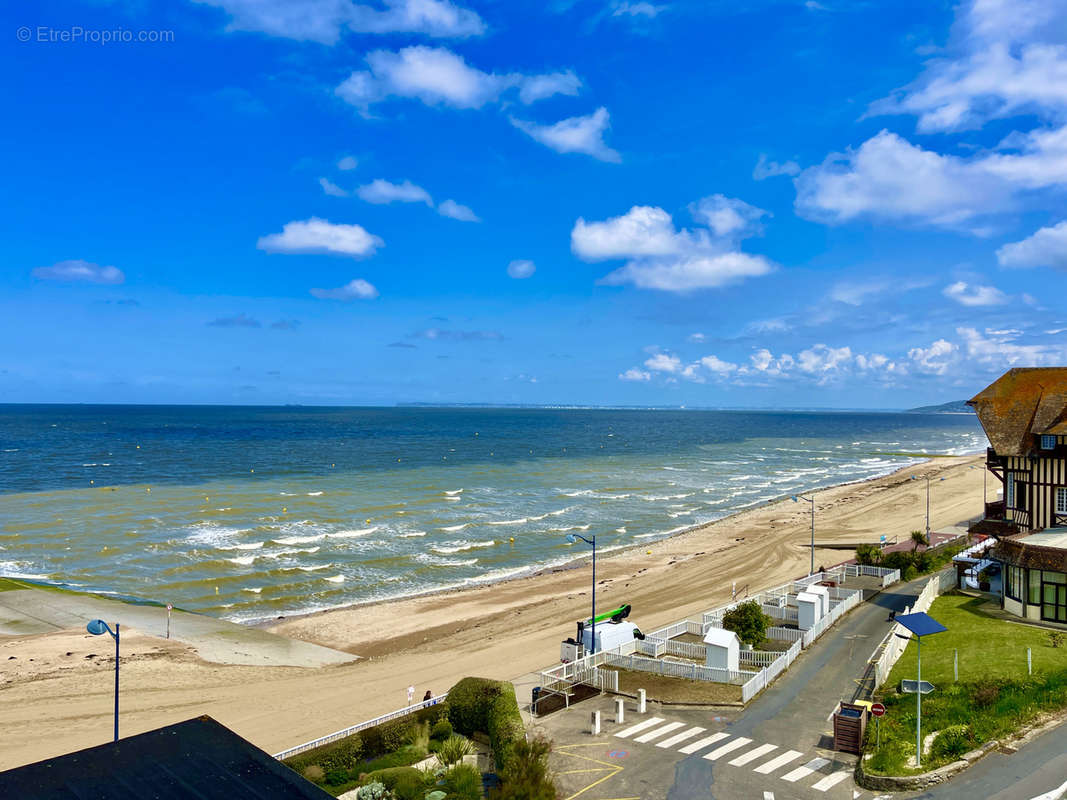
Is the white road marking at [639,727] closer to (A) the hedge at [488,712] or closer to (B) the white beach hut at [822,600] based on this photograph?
(A) the hedge at [488,712]

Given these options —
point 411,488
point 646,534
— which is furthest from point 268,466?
point 646,534

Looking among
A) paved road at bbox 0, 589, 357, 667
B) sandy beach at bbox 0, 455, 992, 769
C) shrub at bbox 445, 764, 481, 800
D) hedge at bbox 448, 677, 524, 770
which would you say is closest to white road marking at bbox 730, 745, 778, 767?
hedge at bbox 448, 677, 524, 770

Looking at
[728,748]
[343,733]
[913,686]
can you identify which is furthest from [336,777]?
[913,686]

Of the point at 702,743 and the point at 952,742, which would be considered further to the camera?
the point at 702,743

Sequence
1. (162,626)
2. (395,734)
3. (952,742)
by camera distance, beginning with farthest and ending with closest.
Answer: (162,626) < (395,734) < (952,742)

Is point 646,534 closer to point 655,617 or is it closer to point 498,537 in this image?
point 498,537

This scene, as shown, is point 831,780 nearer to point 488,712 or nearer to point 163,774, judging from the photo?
point 488,712
